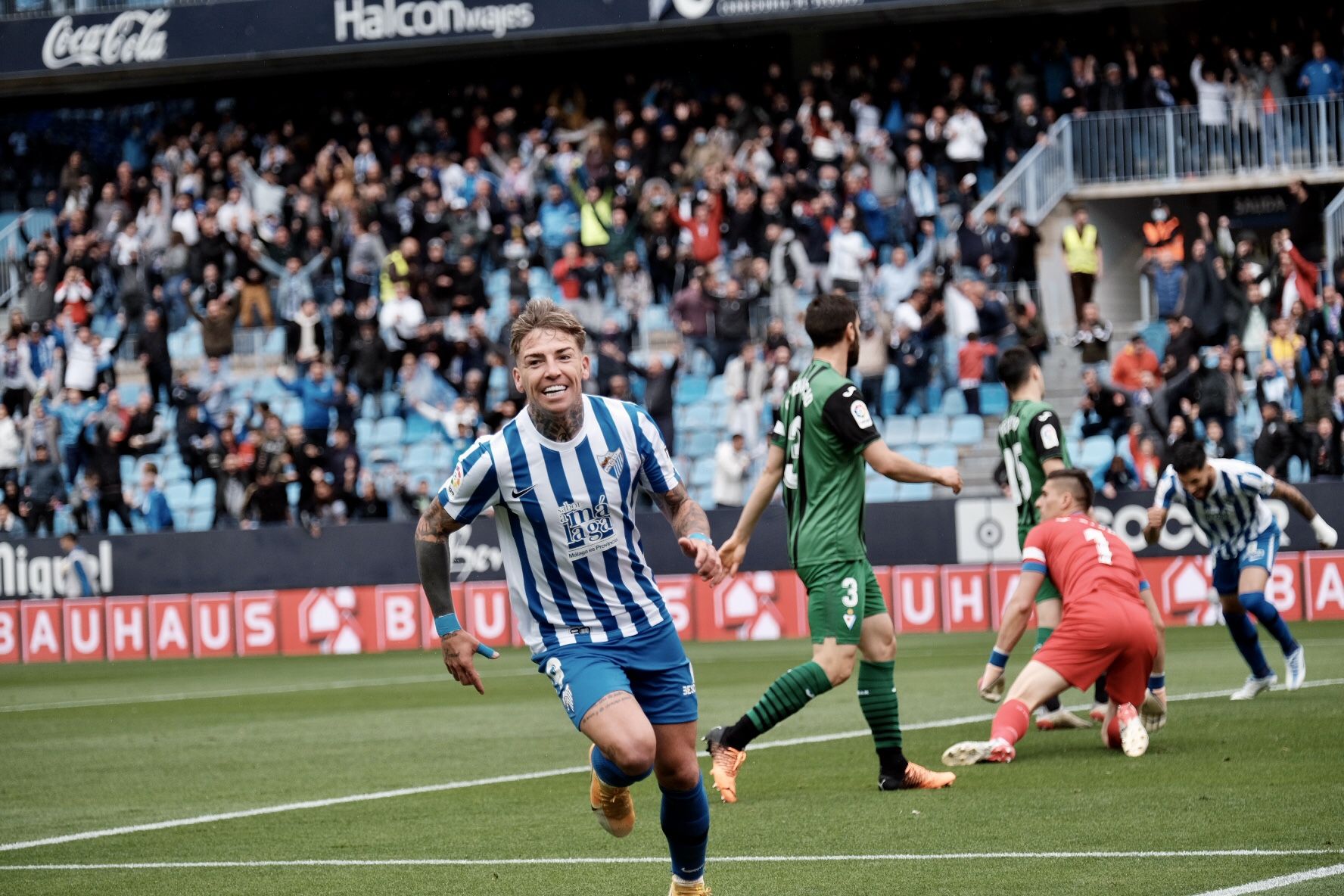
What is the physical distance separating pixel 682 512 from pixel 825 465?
2.64 m

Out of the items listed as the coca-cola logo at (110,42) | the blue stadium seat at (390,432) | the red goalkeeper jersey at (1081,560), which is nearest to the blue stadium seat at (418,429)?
the blue stadium seat at (390,432)

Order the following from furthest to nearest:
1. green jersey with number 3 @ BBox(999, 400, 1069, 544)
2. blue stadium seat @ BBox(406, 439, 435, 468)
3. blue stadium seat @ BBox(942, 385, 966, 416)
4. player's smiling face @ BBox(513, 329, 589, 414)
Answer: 1. blue stadium seat @ BBox(406, 439, 435, 468)
2. blue stadium seat @ BBox(942, 385, 966, 416)
3. green jersey with number 3 @ BBox(999, 400, 1069, 544)
4. player's smiling face @ BBox(513, 329, 589, 414)

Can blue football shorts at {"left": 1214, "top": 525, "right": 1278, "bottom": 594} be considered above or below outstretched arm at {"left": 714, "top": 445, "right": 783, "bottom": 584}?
below

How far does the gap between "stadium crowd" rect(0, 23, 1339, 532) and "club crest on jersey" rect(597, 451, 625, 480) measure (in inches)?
717

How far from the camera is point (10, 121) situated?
123 feet

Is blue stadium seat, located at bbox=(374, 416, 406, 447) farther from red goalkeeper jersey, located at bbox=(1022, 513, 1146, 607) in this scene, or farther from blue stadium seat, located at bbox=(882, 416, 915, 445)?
red goalkeeper jersey, located at bbox=(1022, 513, 1146, 607)

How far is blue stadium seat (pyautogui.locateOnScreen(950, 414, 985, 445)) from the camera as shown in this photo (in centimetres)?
2589

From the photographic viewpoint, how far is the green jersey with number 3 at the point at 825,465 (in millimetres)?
8984

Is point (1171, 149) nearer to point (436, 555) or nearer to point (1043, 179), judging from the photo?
point (1043, 179)

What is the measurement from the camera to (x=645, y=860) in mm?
7852

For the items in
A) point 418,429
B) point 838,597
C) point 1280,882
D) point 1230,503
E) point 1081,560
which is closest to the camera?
point 1280,882

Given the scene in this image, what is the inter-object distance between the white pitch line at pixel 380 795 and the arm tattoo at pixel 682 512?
3.92m

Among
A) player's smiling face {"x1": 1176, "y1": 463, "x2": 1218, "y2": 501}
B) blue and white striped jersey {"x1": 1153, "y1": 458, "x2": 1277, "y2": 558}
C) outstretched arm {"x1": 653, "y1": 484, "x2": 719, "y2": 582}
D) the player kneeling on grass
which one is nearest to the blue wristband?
→ outstretched arm {"x1": 653, "y1": 484, "x2": 719, "y2": 582}

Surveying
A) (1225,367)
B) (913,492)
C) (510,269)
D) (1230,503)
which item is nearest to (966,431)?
(913,492)
